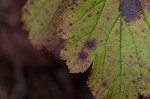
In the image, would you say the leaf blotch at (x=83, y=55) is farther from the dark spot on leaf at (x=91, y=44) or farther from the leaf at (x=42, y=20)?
the leaf at (x=42, y=20)

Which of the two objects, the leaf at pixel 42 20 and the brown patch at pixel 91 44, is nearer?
the brown patch at pixel 91 44

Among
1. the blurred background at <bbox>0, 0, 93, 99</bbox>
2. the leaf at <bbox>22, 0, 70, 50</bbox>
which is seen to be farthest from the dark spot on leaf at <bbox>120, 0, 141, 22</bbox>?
the blurred background at <bbox>0, 0, 93, 99</bbox>

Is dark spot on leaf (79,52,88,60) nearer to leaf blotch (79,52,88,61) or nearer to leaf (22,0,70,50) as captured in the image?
leaf blotch (79,52,88,61)

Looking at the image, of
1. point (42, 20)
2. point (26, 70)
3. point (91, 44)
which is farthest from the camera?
point (26, 70)

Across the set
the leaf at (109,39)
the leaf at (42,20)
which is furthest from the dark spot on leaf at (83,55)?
the leaf at (42,20)

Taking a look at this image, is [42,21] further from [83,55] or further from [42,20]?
[83,55]

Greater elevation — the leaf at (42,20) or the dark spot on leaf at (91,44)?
the leaf at (42,20)

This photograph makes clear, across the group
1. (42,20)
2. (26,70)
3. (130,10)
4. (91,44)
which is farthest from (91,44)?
(26,70)
